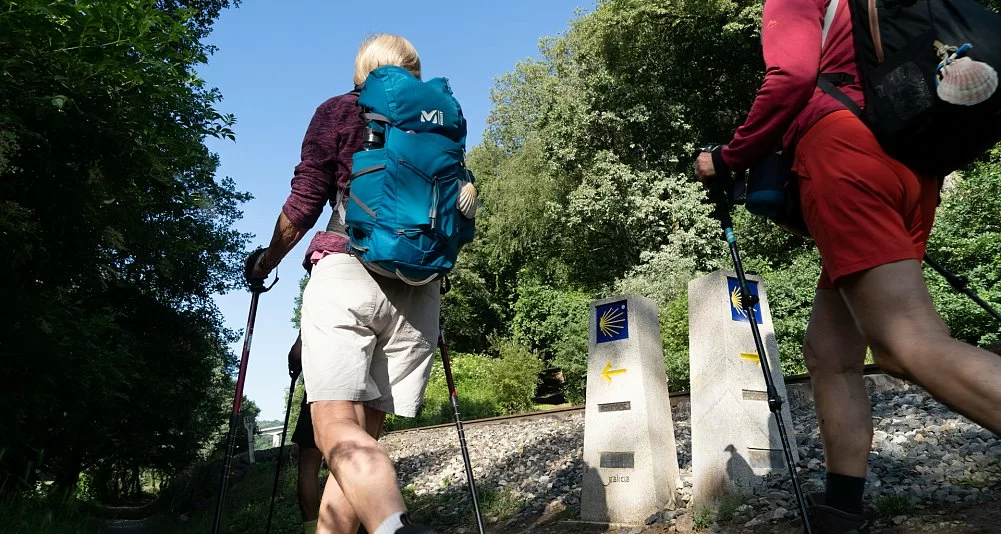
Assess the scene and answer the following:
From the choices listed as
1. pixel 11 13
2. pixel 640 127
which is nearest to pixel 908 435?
pixel 11 13

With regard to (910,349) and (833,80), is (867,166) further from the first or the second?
(910,349)

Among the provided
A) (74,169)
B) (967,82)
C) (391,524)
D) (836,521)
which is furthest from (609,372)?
(74,169)

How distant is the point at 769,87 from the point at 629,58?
26833 mm

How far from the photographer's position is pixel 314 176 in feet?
9.39

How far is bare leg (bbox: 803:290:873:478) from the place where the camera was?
260cm

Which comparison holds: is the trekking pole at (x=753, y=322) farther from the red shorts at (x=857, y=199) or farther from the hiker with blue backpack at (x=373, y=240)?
the hiker with blue backpack at (x=373, y=240)

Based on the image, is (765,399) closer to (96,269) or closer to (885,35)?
(885,35)

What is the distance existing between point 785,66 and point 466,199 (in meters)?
1.23

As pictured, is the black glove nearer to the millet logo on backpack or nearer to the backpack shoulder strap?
the millet logo on backpack

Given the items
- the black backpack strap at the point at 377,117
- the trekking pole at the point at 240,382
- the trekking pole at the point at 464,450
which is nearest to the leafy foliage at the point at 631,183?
the trekking pole at the point at 464,450

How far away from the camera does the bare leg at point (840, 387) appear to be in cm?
260

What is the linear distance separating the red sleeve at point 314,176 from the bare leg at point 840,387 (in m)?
1.95

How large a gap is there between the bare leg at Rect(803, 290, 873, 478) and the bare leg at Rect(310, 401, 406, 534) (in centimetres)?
156

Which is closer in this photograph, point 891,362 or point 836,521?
point 891,362
